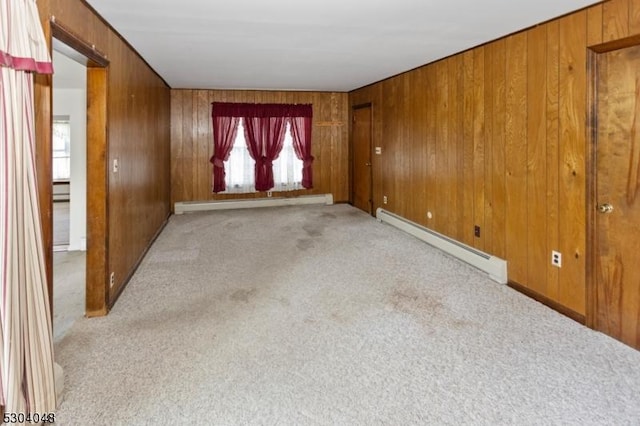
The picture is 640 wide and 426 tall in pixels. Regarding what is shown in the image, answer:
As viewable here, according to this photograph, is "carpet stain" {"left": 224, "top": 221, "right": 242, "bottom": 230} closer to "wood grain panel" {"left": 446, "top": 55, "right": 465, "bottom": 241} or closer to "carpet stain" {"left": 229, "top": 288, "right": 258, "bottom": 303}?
"carpet stain" {"left": 229, "top": 288, "right": 258, "bottom": 303}

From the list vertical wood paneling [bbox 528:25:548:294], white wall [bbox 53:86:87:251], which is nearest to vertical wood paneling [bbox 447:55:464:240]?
vertical wood paneling [bbox 528:25:548:294]

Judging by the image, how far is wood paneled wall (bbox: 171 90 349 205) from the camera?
7418 millimetres

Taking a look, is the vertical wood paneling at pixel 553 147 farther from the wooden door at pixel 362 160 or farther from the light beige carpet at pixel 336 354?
the wooden door at pixel 362 160

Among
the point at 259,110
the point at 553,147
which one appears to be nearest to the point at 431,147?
the point at 553,147

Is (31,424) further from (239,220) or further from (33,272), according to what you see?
(239,220)

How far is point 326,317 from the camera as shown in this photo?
3.01 m

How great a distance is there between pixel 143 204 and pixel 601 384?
4436 millimetres

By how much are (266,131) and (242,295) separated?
4.85 metres

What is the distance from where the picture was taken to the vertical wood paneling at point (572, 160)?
9.43 feet

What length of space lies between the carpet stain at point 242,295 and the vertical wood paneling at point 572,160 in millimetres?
2511

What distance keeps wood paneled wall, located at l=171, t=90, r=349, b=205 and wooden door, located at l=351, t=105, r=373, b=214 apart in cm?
48

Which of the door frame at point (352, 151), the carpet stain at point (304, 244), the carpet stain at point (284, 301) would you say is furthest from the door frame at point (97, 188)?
the door frame at point (352, 151)

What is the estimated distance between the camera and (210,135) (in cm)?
755

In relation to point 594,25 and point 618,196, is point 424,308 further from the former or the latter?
point 594,25
